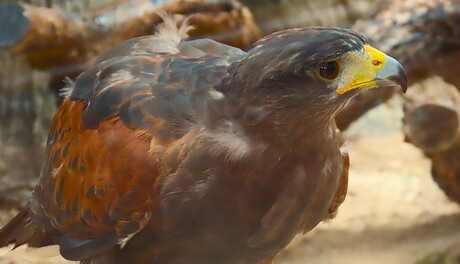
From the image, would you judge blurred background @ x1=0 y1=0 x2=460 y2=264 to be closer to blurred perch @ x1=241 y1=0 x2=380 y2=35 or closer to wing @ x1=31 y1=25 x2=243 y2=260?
wing @ x1=31 y1=25 x2=243 y2=260

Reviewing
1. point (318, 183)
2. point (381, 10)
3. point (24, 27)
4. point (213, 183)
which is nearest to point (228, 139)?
point (213, 183)

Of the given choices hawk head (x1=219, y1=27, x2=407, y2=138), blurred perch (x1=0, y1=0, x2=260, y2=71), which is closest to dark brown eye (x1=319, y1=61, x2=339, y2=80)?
hawk head (x1=219, y1=27, x2=407, y2=138)

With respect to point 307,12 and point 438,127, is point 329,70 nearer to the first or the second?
point 438,127

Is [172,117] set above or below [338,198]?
above

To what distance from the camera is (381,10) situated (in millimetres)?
4156

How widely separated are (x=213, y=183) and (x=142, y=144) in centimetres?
26

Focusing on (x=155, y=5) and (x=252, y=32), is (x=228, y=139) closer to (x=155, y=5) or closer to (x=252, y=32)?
(x=155, y=5)

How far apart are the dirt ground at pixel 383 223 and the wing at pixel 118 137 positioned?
509 millimetres

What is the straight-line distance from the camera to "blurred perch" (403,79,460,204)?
12.7 feet

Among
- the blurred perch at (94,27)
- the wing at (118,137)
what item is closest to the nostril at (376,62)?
the wing at (118,137)

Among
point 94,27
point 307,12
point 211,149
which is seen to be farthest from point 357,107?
point 307,12

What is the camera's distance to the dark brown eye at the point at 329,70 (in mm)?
2266

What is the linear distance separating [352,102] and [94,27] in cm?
136

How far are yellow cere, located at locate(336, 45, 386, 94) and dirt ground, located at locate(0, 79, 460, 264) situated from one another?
1.42 m
